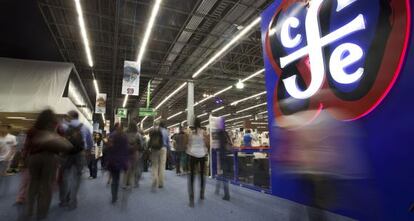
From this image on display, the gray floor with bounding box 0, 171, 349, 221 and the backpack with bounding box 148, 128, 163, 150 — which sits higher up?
the backpack with bounding box 148, 128, 163, 150

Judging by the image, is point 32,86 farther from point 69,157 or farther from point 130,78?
point 69,157

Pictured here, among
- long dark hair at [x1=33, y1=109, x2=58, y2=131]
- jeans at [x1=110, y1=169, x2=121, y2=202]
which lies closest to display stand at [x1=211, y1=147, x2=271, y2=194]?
jeans at [x1=110, y1=169, x2=121, y2=202]

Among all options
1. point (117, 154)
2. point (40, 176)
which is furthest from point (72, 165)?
point (40, 176)

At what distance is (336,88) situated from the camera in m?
3.55

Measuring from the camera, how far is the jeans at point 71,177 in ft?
13.9

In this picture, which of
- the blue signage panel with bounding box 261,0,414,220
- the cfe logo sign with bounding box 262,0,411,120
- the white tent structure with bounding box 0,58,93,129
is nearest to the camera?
the blue signage panel with bounding box 261,0,414,220

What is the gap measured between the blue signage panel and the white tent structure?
11106 millimetres

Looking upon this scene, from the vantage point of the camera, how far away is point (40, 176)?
315cm

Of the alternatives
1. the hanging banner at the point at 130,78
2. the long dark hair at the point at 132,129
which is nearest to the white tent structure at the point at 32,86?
the hanging banner at the point at 130,78

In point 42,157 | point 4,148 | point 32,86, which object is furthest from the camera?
point 32,86

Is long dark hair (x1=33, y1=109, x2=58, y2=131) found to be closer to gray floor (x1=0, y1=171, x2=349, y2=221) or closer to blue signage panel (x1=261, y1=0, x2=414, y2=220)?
gray floor (x1=0, y1=171, x2=349, y2=221)

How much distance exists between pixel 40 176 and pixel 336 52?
3893mm

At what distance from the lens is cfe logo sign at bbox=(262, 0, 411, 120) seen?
292 cm

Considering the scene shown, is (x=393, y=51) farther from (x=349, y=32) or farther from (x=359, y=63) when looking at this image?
(x=349, y=32)
